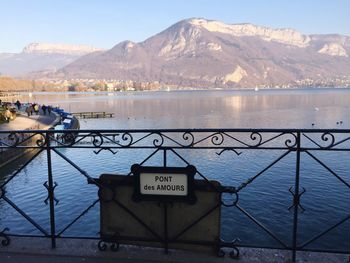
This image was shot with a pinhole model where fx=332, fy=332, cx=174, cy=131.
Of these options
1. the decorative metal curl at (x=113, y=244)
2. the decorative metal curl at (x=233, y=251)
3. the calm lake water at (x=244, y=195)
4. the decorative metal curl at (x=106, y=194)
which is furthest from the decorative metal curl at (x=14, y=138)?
the calm lake water at (x=244, y=195)

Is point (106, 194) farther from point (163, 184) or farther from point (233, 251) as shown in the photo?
point (233, 251)

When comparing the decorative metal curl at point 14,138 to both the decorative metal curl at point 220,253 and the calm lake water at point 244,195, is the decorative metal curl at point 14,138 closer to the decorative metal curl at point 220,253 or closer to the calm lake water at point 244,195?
the decorative metal curl at point 220,253

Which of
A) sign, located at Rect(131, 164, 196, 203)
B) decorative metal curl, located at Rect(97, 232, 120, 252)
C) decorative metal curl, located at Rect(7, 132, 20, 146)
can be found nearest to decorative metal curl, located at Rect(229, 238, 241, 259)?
sign, located at Rect(131, 164, 196, 203)

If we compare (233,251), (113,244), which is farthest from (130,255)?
(233,251)

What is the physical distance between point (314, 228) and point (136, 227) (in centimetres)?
1381

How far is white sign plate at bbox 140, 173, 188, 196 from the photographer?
13.4ft

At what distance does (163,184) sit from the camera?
163 inches

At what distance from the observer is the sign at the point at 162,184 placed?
408cm

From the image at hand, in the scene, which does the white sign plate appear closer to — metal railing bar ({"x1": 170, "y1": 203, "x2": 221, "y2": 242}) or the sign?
the sign

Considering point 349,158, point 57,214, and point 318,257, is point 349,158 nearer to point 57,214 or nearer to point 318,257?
point 57,214

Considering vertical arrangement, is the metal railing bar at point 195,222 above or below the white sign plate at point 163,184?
below

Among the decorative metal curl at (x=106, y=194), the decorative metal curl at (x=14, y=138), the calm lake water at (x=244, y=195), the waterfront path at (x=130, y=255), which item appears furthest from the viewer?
the calm lake water at (x=244, y=195)

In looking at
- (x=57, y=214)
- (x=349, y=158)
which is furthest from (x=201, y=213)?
(x=349, y=158)

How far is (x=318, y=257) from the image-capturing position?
4227 mm
